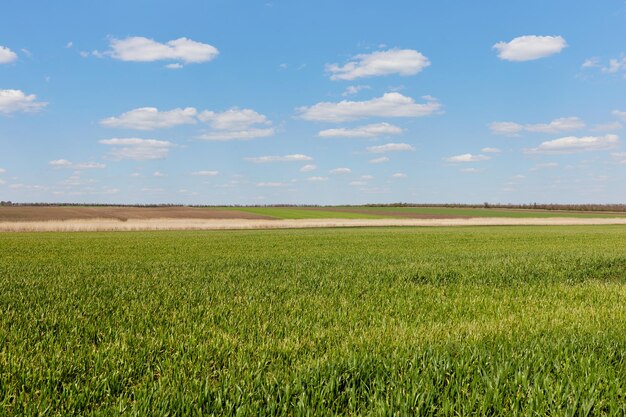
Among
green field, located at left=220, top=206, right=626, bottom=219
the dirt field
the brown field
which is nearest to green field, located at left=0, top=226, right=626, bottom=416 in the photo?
the dirt field

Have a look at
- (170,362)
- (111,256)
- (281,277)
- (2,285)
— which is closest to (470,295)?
(281,277)

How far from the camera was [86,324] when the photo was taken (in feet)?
24.9

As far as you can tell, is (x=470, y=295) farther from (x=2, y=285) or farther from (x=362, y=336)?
(x=2, y=285)

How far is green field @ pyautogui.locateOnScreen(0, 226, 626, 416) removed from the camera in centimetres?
467

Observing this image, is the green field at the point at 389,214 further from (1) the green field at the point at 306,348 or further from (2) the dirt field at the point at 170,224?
(1) the green field at the point at 306,348

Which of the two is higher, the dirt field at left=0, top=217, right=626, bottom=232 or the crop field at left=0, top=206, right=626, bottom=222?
the crop field at left=0, top=206, right=626, bottom=222

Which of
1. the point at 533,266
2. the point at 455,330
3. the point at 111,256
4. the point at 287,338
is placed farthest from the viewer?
the point at 111,256

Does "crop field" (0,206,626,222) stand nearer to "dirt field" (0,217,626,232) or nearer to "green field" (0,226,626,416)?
"dirt field" (0,217,626,232)

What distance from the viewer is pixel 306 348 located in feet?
20.9

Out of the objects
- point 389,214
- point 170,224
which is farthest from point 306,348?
point 389,214

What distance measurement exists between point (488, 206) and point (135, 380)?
526 ft

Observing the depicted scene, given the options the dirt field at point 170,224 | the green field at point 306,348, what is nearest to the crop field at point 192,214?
the dirt field at point 170,224

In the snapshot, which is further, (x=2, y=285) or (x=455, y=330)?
(x=2, y=285)

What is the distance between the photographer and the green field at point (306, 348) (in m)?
4.67
